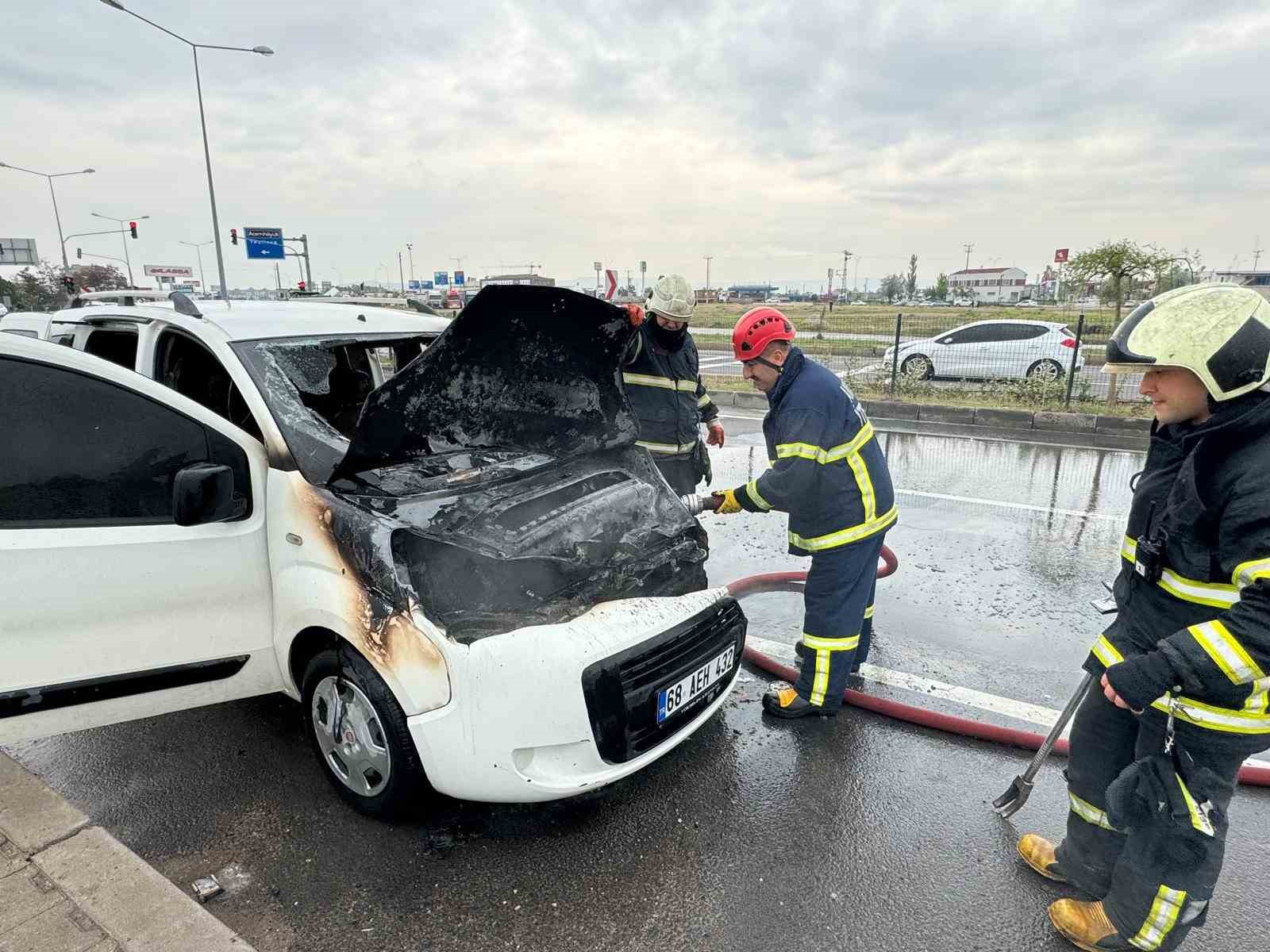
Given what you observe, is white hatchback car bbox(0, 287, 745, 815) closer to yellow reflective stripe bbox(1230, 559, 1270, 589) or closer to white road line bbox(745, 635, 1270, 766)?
white road line bbox(745, 635, 1270, 766)

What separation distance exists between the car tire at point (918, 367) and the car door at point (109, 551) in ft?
37.3

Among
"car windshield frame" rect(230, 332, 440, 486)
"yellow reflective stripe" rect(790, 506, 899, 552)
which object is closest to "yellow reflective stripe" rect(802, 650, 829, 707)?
"yellow reflective stripe" rect(790, 506, 899, 552)

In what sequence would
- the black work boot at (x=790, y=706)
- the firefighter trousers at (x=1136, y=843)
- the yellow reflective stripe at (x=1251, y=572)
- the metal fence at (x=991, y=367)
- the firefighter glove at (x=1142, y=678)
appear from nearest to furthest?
the yellow reflective stripe at (x=1251, y=572), the firefighter glove at (x=1142, y=678), the firefighter trousers at (x=1136, y=843), the black work boot at (x=790, y=706), the metal fence at (x=991, y=367)

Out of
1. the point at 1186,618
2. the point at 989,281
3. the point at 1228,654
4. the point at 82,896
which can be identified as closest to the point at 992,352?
the point at 1186,618

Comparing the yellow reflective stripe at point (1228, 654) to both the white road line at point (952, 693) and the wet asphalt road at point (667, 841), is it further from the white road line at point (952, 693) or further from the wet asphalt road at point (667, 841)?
the white road line at point (952, 693)

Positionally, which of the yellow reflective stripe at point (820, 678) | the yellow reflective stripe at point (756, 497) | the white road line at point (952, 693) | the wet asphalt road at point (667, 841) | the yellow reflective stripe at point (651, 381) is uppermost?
the yellow reflective stripe at point (651, 381)

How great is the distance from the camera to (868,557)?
300cm

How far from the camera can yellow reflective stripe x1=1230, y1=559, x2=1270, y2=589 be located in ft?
5.09

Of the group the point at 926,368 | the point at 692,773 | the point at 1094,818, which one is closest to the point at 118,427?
the point at 692,773

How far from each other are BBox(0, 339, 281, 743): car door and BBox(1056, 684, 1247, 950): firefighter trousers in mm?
2673

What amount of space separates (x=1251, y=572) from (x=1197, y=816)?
0.65 metres

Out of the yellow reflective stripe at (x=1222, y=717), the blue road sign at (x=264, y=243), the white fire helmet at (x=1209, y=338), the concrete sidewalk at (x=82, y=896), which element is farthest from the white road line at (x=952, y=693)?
the blue road sign at (x=264, y=243)

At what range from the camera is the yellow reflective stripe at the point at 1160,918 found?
1836 mm

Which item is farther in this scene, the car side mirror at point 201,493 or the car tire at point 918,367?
the car tire at point 918,367
